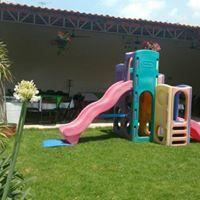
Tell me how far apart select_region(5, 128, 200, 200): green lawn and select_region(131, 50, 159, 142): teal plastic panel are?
0.50 metres

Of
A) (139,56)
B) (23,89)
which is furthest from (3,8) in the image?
(23,89)

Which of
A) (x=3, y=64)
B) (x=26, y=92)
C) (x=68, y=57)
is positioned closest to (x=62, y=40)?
(x=68, y=57)

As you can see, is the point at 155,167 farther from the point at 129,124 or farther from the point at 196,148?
the point at 129,124

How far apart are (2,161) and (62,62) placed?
1172 centimetres

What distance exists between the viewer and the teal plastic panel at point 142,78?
10.2 metres

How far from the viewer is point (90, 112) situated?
997 centimetres

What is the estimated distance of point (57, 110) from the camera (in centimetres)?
1291

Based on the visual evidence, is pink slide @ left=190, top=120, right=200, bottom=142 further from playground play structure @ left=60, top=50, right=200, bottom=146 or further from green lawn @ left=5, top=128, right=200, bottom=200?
green lawn @ left=5, top=128, right=200, bottom=200

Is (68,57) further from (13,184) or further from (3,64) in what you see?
(13,184)

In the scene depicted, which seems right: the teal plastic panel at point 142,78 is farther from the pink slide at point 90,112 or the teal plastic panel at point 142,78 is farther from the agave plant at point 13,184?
the agave plant at point 13,184

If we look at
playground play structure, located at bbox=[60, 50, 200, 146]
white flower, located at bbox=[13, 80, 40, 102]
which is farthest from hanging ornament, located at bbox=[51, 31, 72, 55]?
white flower, located at bbox=[13, 80, 40, 102]

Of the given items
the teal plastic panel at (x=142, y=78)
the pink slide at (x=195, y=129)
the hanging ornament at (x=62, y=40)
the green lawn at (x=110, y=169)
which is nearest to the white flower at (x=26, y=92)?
the green lawn at (x=110, y=169)

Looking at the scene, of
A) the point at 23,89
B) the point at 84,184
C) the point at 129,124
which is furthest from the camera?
the point at 129,124

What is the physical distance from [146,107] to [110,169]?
11.6 feet
